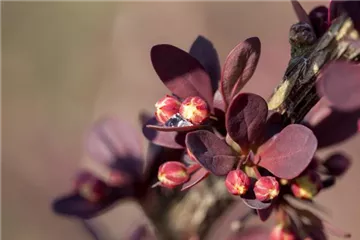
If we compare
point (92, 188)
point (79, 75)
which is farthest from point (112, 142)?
point (79, 75)

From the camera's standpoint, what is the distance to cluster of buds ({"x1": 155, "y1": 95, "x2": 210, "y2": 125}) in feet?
3.15

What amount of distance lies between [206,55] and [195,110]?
0.51 feet

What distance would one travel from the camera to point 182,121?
3.22 ft

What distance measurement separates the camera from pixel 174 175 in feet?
3.44

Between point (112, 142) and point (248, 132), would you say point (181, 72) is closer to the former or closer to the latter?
point (248, 132)

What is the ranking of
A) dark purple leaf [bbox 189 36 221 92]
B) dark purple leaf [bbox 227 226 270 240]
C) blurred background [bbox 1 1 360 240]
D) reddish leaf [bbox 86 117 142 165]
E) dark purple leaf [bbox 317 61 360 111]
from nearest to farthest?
1. dark purple leaf [bbox 317 61 360 111]
2. dark purple leaf [bbox 189 36 221 92]
3. dark purple leaf [bbox 227 226 270 240]
4. reddish leaf [bbox 86 117 142 165]
5. blurred background [bbox 1 1 360 240]

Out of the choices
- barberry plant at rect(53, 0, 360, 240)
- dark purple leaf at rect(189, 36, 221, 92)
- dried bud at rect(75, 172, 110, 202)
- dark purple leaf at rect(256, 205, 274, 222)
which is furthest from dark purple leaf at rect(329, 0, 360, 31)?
dried bud at rect(75, 172, 110, 202)

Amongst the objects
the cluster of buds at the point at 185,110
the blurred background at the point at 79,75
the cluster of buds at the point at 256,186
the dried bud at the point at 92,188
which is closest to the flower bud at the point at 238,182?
the cluster of buds at the point at 256,186

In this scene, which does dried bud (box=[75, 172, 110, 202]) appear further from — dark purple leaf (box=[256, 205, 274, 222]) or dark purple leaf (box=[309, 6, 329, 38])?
dark purple leaf (box=[309, 6, 329, 38])

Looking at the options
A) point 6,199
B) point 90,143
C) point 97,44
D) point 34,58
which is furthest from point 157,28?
point 90,143

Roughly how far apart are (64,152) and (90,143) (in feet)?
9.36

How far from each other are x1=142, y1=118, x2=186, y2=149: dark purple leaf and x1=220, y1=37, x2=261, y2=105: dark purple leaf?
0.11m

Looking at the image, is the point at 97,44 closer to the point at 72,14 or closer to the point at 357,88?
the point at 72,14

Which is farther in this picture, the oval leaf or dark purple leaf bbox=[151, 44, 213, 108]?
the oval leaf
